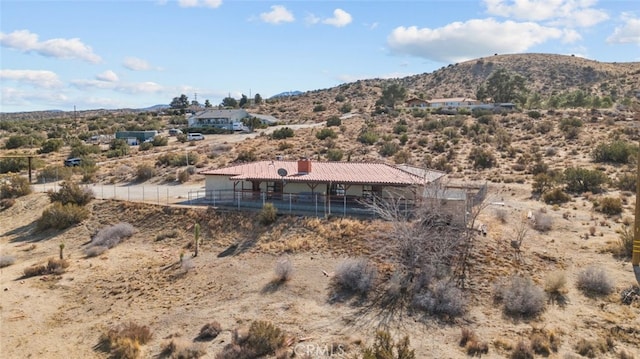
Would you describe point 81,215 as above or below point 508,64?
below

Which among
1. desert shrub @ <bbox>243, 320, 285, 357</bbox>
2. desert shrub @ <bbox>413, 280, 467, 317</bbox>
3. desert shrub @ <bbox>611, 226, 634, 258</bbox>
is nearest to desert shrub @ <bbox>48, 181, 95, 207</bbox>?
desert shrub @ <bbox>243, 320, 285, 357</bbox>

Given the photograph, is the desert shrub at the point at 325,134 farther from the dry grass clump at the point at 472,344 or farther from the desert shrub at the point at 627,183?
the dry grass clump at the point at 472,344

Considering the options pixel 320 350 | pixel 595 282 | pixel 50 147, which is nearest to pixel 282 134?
pixel 50 147

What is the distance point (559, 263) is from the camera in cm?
2594

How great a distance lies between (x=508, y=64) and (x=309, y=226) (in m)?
143

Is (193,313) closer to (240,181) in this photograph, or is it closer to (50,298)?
(50,298)

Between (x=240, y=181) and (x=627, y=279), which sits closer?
(x=627, y=279)

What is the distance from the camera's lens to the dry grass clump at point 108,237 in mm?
32469

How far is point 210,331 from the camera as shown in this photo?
2130cm

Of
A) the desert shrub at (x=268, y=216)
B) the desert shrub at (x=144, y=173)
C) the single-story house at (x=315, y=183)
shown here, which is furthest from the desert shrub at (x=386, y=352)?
the desert shrub at (x=144, y=173)

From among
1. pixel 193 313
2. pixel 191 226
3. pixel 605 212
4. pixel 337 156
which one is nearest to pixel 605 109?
pixel 337 156

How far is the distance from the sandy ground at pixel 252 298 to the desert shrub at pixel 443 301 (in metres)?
0.54

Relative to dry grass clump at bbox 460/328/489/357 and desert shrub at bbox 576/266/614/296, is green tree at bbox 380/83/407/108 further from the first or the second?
dry grass clump at bbox 460/328/489/357

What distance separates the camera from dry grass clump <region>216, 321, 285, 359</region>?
19.4 m
